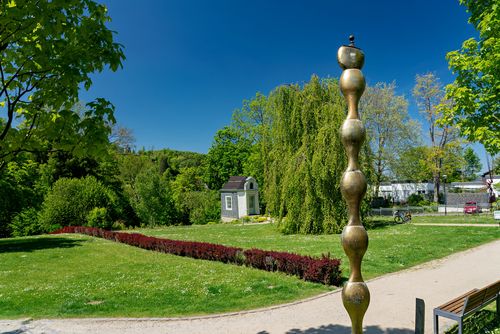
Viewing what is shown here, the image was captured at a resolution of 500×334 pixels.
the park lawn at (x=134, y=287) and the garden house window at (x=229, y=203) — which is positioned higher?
the garden house window at (x=229, y=203)

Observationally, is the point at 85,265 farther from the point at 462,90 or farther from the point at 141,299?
the point at 462,90

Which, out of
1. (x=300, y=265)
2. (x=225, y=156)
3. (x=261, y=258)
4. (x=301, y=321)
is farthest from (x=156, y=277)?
(x=225, y=156)

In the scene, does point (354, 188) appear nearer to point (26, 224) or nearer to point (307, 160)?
point (307, 160)

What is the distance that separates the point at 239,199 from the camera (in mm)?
47031

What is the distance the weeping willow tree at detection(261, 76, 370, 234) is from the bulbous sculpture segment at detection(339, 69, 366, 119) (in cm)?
2047

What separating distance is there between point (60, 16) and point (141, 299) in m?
8.46

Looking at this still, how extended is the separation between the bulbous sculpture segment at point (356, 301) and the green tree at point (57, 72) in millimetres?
4424

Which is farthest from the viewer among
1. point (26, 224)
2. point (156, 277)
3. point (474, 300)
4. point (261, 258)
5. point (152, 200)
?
point (152, 200)

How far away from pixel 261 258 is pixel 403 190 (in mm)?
53588

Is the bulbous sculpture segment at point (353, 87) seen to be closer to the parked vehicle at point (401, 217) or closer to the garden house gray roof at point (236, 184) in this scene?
the parked vehicle at point (401, 217)

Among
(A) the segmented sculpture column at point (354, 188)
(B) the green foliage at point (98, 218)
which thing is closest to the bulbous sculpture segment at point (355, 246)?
(A) the segmented sculpture column at point (354, 188)

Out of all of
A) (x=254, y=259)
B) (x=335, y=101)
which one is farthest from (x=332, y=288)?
(x=335, y=101)

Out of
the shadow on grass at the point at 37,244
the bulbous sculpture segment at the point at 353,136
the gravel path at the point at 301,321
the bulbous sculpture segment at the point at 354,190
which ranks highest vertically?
the bulbous sculpture segment at the point at 353,136

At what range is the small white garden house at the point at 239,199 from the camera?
46812mm
